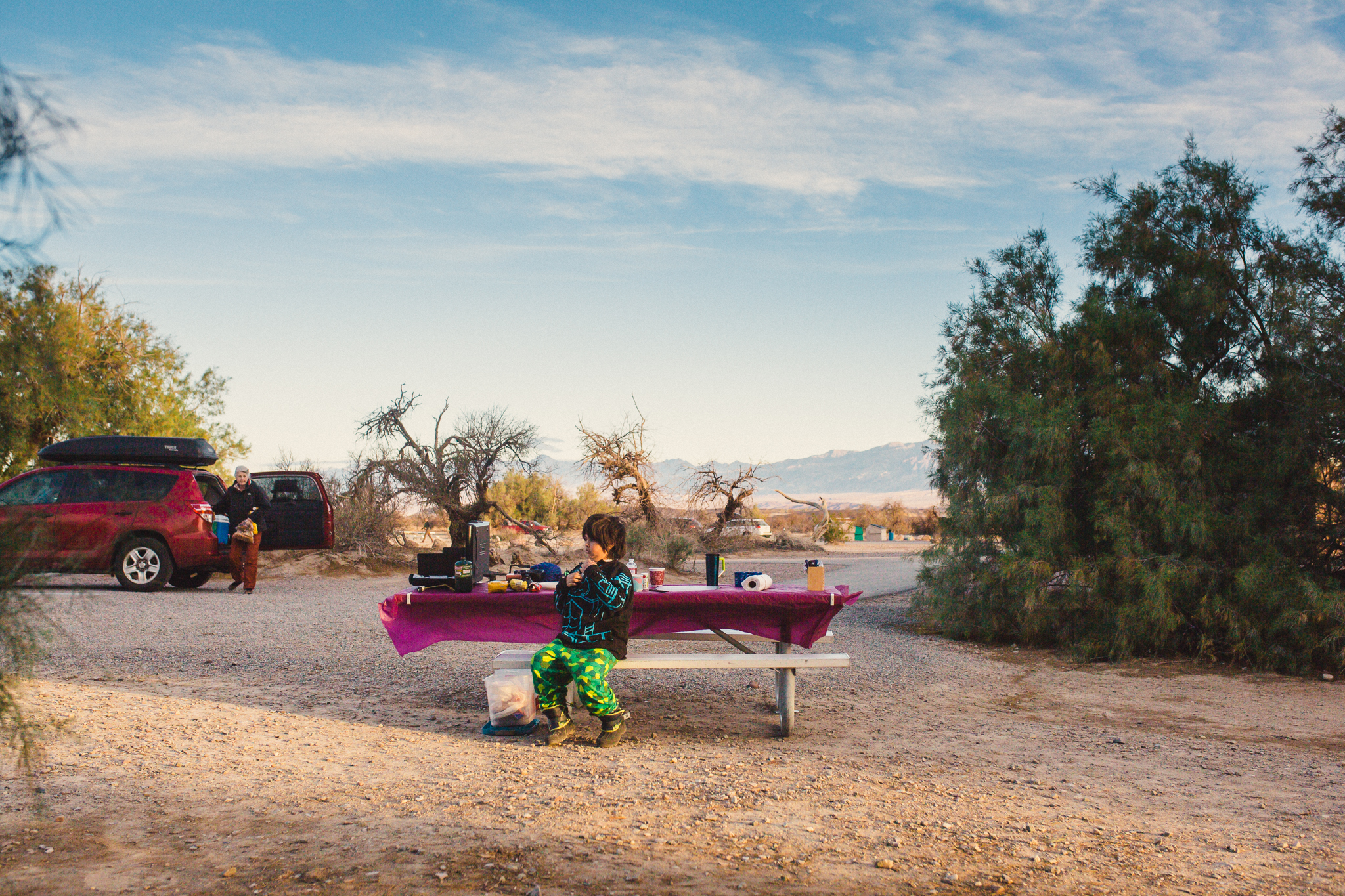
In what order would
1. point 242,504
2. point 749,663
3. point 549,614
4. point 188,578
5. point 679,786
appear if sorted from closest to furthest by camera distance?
1. point 679,786
2. point 749,663
3. point 549,614
4. point 242,504
5. point 188,578

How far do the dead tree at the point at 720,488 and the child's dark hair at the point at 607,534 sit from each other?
2017cm

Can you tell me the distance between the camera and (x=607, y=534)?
18.3 feet

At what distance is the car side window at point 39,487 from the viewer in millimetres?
12812

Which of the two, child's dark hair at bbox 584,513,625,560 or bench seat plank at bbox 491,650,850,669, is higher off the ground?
child's dark hair at bbox 584,513,625,560

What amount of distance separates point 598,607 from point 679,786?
1157 millimetres

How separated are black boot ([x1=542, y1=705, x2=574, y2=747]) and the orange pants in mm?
9632

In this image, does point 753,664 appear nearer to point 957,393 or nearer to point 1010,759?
point 1010,759

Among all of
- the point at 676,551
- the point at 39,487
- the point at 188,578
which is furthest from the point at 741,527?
the point at 39,487

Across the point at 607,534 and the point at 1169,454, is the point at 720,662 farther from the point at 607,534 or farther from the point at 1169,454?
the point at 1169,454

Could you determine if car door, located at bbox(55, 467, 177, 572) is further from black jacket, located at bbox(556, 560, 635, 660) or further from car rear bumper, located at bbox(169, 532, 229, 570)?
black jacket, located at bbox(556, 560, 635, 660)

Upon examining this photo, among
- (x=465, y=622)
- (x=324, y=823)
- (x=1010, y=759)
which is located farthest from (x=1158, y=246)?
(x=324, y=823)

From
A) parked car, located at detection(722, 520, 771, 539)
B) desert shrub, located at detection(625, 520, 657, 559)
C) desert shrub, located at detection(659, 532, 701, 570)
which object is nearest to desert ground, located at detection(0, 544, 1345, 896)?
desert shrub, located at detection(659, 532, 701, 570)

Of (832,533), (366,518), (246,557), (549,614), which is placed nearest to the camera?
(549,614)

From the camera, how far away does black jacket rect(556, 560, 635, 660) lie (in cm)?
551
